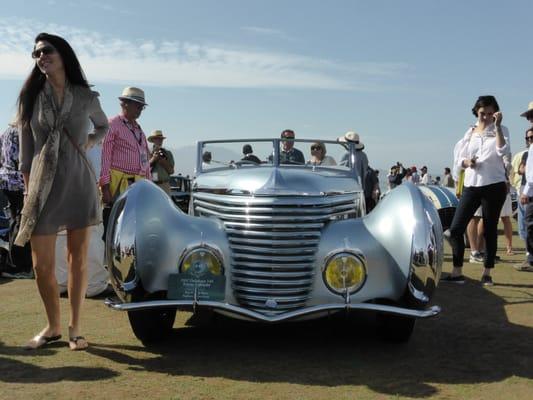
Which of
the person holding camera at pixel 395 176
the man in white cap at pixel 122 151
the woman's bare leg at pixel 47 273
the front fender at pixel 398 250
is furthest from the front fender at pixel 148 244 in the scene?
the person holding camera at pixel 395 176

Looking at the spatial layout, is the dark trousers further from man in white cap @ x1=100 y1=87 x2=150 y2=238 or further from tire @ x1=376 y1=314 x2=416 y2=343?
man in white cap @ x1=100 y1=87 x2=150 y2=238

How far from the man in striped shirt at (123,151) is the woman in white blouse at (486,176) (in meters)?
3.31

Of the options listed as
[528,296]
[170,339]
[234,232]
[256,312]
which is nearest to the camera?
[256,312]

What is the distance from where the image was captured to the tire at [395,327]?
3.89 metres

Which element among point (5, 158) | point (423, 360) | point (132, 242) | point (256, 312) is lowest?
point (423, 360)

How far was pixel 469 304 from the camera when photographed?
17.6 feet

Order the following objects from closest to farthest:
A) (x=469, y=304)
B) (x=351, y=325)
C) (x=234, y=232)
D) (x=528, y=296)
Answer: (x=234, y=232)
(x=351, y=325)
(x=469, y=304)
(x=528, y=296)

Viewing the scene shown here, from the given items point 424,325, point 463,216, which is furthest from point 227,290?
point 463,216

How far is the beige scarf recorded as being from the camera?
12.0 ft

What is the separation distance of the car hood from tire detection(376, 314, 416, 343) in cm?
95

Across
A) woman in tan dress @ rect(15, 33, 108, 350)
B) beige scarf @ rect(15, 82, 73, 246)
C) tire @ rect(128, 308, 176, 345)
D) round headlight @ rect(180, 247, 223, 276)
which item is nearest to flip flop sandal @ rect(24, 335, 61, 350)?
woman in tan dress @ rect(15, 33, 108, 350)

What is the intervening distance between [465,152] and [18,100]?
178 inches

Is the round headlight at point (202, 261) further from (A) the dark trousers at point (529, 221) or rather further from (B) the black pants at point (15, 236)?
(A) the dark trousers at point (529, 221)

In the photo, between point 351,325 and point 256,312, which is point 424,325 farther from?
point 256,312
